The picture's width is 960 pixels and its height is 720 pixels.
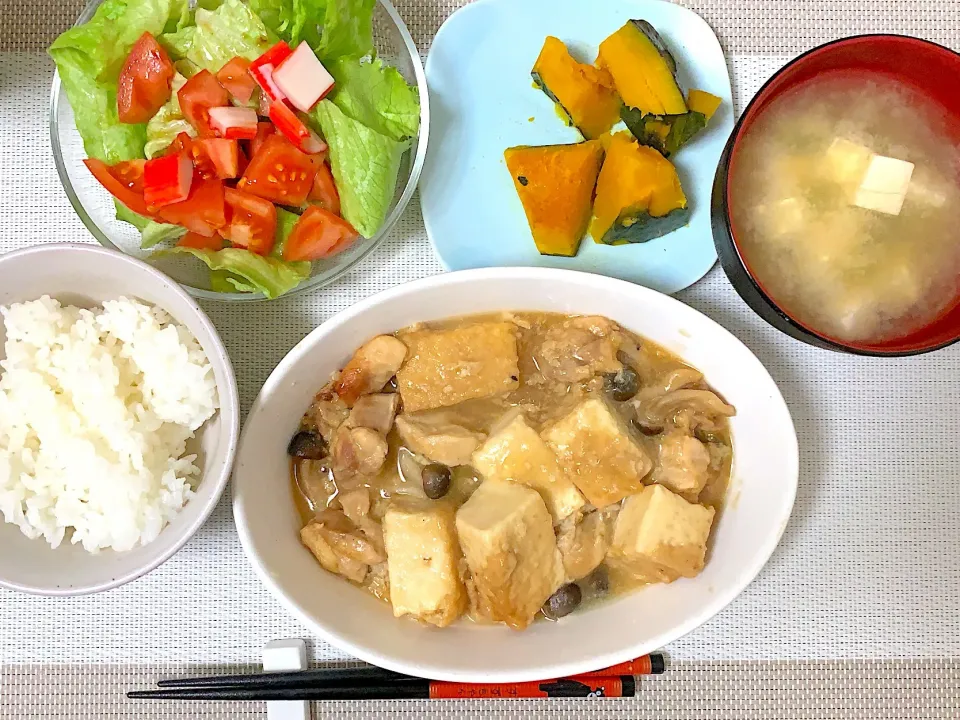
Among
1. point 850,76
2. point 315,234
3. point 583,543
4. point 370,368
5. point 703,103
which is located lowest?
point 583,543

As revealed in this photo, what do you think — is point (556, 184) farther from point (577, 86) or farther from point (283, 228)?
point (283, 228)

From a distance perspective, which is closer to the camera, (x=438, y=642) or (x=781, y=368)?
(x=438, y=642)

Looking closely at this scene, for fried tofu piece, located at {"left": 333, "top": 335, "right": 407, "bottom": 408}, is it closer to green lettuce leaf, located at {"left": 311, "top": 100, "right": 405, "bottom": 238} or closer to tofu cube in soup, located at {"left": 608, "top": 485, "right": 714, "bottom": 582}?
green lettuce leaf, located at {"left": 311, "top": 100, "right": 405, "bottom": 238}

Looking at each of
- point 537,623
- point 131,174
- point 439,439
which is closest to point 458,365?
point 439,439

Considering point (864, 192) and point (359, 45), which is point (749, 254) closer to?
point (864, 192)

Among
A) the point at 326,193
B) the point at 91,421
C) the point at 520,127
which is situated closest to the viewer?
the point at 91,421

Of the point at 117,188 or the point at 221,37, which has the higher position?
the point at 221,37

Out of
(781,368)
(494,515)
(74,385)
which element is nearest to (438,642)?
(494,515)
